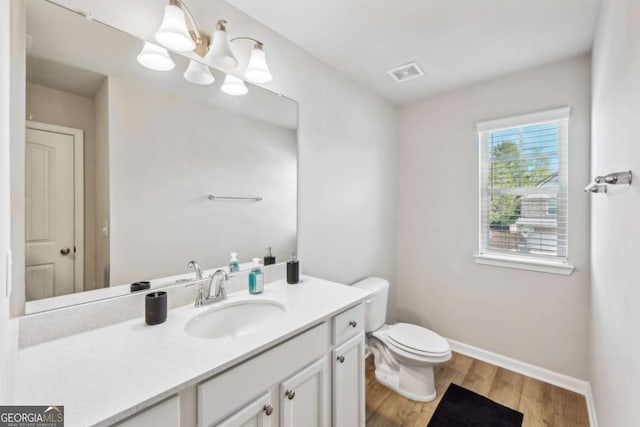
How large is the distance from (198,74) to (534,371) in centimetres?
305

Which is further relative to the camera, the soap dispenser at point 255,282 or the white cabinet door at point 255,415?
the soap dispenser at point 255,282

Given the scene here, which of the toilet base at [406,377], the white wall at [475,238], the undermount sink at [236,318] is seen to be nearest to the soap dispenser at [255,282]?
the undermount sink at [236,318]

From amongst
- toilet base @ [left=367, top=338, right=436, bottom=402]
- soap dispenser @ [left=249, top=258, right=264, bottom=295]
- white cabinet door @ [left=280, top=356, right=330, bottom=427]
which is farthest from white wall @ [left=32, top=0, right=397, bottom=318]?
white cabinet door @ [left=280, top=356, right=330, bottom=427]

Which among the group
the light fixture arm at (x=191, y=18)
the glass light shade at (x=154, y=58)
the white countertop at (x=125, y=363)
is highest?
the light fixture arm at (x=191, y=18)

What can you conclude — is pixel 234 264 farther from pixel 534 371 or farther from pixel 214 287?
pixel 534 371

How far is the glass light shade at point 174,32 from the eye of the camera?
43.9 inches

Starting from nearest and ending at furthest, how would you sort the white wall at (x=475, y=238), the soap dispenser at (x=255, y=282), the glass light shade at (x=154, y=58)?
the glass light shade at (x=154, y=58)
the soap dispenser at (x=255, y=282)
the white wall at (x=475, y=238)

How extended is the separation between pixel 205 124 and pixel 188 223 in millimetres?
512

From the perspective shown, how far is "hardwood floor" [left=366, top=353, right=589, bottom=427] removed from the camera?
5.63 feet

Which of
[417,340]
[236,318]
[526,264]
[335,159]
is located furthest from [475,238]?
[236,318]

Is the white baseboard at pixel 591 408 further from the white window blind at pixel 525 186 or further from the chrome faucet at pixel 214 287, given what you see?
the chrome faucet at pixel 214 287

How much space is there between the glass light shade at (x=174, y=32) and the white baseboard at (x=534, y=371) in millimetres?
2913

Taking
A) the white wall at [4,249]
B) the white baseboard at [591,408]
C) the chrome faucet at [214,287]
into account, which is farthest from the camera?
the white baseboard at [591,408]

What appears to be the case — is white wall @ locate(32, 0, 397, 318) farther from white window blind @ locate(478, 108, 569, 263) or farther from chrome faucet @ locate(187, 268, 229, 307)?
white window blind @ locate(478, 108, 569, 263)
